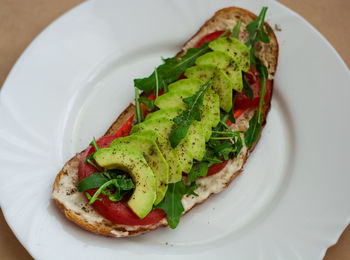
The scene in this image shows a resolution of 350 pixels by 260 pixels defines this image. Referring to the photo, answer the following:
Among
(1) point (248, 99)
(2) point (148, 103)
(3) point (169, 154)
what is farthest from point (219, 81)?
(3) point (169, 154)

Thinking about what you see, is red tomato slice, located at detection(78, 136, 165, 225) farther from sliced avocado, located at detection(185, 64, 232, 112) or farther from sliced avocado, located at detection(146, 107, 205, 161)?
sliced avocado, located at detection(185, 64, 232, 112)

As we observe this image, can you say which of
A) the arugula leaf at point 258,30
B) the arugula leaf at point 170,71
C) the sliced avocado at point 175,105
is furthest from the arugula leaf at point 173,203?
the arugula leaf at point 258,30

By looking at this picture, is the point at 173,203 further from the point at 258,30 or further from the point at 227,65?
the point at 258,30

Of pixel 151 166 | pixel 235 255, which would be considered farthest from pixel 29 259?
pixel 235 255

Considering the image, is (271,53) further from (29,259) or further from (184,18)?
(29,259)

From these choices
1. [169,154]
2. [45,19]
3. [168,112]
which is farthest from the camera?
[45,19]
